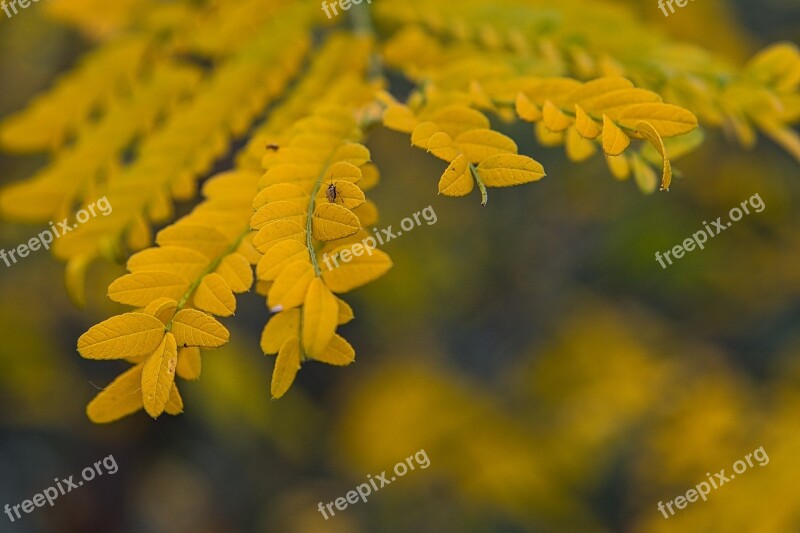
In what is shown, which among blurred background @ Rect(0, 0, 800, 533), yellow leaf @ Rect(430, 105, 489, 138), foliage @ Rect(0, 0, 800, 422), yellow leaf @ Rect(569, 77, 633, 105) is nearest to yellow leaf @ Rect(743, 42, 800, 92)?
foliage @ Rect(0, 0, 800, 422)

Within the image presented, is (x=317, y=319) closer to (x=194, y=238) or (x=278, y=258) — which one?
(x=278, y=258)

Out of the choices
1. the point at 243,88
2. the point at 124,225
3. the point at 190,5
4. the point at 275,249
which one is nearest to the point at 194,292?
the point at 275,249

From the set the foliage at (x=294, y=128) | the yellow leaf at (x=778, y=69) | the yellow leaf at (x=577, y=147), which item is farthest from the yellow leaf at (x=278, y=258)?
the yellow leaf at (x=778, y=69)

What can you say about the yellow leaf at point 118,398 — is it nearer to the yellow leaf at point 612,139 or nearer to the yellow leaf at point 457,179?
the yellow leaf at point 457,179

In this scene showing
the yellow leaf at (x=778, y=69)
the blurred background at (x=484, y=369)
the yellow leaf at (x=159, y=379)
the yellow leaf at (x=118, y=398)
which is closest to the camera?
the yellow leaf at (x=159, y=379)

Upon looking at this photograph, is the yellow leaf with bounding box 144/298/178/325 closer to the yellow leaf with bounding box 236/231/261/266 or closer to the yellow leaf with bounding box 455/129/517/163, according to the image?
the yellow leaf with bounding box 236/231/261/266

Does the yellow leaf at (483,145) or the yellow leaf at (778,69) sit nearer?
the yellow leaf at (483,145)

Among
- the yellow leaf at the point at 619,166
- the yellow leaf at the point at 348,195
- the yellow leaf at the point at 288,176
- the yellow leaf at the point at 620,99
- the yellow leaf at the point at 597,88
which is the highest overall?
the yellow leaf at the point at 288,176
